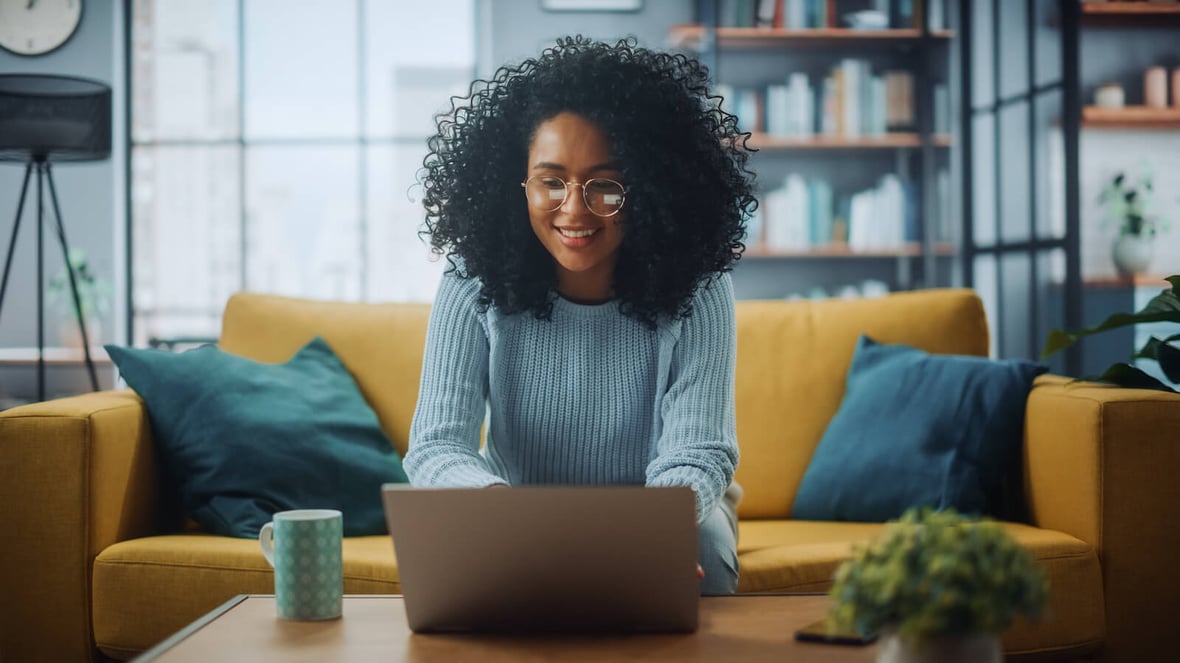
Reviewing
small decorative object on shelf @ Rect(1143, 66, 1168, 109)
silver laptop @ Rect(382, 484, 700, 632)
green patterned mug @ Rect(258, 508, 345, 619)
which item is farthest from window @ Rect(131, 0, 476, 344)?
silver laptop @ Rect(382, 484, 700, 632)

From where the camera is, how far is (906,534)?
695 millimetres

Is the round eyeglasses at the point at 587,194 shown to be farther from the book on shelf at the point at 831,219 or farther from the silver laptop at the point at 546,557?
the book on shelf at the point at 831,219

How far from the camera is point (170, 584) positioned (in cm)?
Result: 176

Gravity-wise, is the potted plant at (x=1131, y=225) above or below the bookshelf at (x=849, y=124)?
below

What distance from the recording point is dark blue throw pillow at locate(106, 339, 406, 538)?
76.7 inches

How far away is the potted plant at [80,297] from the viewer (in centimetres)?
467

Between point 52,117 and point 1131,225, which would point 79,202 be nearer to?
point 52,117

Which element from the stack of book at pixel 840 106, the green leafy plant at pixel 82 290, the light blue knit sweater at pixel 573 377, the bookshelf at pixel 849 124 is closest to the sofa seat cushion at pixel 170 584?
the light blue knit sweater at pixel 573 377

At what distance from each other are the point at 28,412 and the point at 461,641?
1.11 m

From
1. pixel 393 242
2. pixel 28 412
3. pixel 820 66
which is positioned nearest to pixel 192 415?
pixel 28 412

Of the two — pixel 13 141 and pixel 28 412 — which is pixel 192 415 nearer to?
pixel 28 412

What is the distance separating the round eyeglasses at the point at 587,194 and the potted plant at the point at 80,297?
373cm

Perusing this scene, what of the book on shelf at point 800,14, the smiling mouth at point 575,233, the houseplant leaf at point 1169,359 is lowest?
the houseplant leaf at point 1169,359

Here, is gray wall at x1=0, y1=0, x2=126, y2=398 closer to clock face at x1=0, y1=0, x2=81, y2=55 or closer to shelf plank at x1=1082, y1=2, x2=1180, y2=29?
clock face at x1=0, y1=0, x2=81, y2=55
